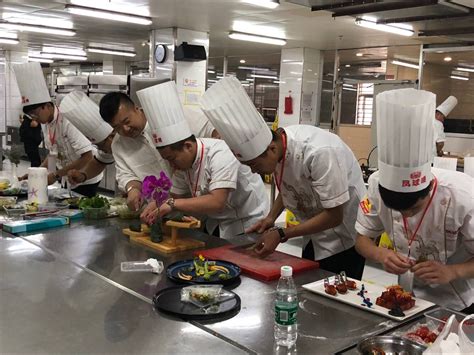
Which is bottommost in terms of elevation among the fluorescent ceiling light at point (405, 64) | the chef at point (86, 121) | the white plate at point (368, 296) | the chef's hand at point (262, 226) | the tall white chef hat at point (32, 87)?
the white plate at point (368, 296)

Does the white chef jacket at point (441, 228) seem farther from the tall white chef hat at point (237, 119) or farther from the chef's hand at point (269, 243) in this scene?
the tall white chef hat at point (237, 119)

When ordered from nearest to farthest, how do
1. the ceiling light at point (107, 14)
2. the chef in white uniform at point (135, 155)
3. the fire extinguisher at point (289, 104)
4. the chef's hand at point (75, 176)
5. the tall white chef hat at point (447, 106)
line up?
the chef in white uniform at point (135, 155) → the chef's hand at point (75, 176) → the ceiling light at point (107, 14) → the tall white chef hat at point (447, 106) → the fire extinguisher at point (289, 104)

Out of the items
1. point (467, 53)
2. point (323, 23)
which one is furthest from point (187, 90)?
point (467, 53)

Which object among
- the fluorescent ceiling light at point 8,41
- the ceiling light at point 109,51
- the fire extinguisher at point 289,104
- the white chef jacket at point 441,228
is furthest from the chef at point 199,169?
the ceiling light at point 109,51

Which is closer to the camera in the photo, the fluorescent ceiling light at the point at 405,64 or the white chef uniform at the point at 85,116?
the white chef uniform at the point at 85,116

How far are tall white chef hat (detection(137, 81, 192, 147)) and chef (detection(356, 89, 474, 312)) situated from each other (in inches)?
38.4

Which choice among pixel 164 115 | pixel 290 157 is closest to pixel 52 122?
Answer: pixel 164 115

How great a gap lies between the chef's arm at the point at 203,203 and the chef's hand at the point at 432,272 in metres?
0.98

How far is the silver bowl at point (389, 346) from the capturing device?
1.37m

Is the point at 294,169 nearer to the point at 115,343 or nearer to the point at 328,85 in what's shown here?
the point at 115,343

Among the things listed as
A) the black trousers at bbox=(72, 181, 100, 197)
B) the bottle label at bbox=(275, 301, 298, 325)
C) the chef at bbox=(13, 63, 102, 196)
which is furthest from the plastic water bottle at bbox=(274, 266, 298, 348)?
the black trousers at bbox=(72, 181, 100, 197)

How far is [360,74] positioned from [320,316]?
26.2ft

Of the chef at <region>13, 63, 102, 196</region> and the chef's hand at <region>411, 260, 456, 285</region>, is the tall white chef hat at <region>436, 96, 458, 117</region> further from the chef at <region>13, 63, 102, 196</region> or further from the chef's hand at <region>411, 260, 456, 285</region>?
the chef's hand at <region>411, 260, 456, 285</region>

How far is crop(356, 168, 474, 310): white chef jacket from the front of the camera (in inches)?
68.4
